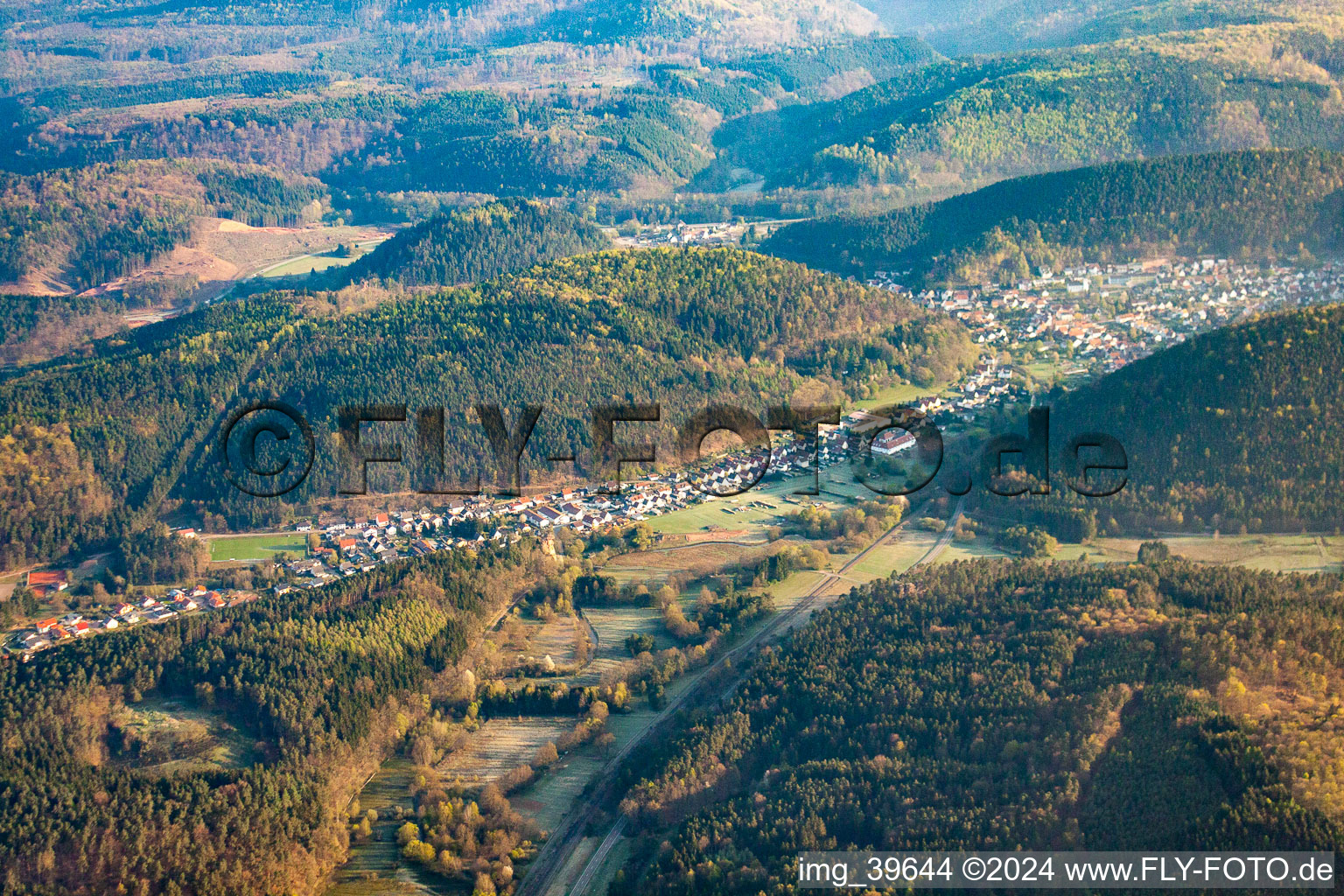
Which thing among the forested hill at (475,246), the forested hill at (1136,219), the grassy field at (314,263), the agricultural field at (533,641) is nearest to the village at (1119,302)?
the forested hill at (1136,219)

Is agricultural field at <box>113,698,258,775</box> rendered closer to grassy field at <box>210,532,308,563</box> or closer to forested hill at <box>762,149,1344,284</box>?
grassy field at <box>210,532,308,563</box>

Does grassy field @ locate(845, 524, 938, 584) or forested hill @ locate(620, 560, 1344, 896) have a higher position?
grassy field @ locate(845, 524, 938, 584)

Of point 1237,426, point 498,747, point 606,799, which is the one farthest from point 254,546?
point 1237,426

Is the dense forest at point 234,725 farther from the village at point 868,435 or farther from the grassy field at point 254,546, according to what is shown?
the grassy field at point 254,546

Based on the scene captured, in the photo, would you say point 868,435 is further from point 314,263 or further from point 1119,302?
point 314,263

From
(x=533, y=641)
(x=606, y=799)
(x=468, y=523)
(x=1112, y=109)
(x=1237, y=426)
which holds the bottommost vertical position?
(x=606, y=799)

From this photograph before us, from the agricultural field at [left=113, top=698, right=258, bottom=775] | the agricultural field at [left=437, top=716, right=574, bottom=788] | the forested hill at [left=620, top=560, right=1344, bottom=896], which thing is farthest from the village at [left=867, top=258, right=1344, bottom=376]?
the agricultural field at [left=113, top=698, right=258, bottom=775]

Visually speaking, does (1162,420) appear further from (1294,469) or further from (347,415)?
(347,415)
